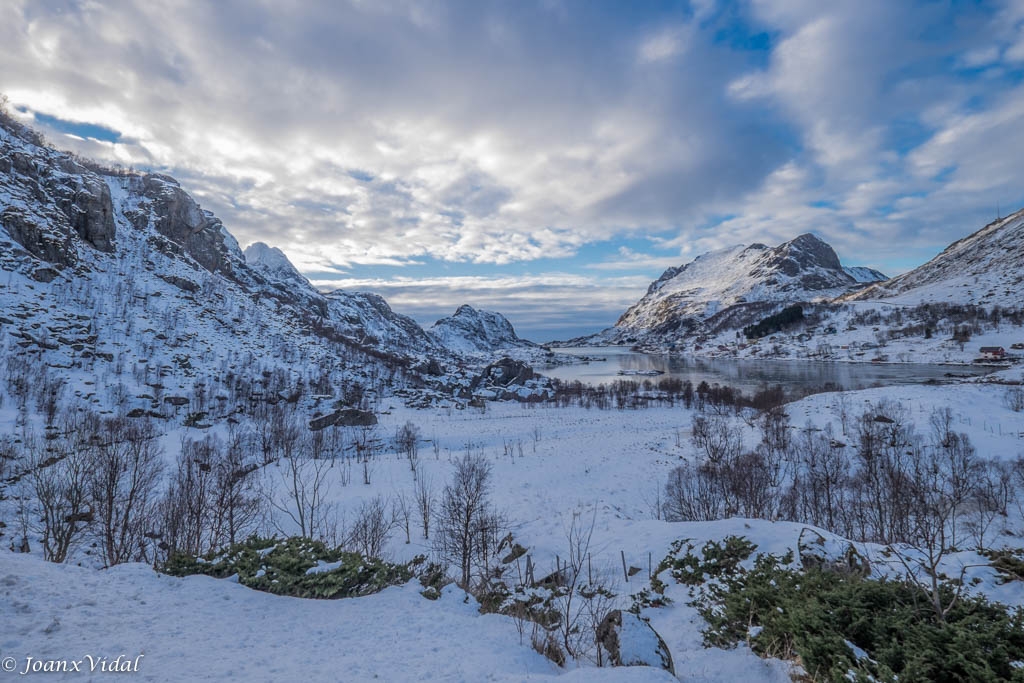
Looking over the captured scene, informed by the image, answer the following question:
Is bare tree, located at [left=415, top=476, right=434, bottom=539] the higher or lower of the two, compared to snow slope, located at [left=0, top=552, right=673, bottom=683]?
lower

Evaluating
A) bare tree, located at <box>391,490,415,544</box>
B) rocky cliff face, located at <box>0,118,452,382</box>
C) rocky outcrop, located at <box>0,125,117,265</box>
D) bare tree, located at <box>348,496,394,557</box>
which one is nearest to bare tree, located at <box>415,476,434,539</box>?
bare tree, located at <box>391,490,415,544</box>

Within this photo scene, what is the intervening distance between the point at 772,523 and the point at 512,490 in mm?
23970

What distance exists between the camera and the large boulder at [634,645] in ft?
24.8

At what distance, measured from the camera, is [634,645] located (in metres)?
7.76

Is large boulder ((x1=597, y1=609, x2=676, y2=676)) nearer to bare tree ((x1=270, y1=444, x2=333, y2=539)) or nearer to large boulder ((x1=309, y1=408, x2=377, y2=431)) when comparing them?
bare tree ((x1=270, y1=444, x2=333, y2=539))

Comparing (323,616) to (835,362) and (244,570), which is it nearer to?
(244,570)

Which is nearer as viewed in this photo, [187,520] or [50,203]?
[187,520]

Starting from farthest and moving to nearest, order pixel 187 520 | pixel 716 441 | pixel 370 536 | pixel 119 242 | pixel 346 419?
pixel 119 242 → pixel 346 419 → pixel 716 441 → pixel 187 520 → pixel 370 536

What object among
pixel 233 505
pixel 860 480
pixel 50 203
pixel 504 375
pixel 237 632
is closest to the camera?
pixel 237 632

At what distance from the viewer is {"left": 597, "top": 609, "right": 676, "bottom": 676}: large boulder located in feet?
24.8

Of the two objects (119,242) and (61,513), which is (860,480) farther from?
(119,242)

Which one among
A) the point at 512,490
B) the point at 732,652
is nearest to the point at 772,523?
the point at 732,652

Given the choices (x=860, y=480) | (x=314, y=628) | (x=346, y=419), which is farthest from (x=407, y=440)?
(x=314, y=628)

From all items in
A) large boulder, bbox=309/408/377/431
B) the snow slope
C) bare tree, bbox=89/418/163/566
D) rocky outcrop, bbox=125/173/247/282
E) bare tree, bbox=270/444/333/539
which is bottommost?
bare tree, bbox=270/444/333/539
